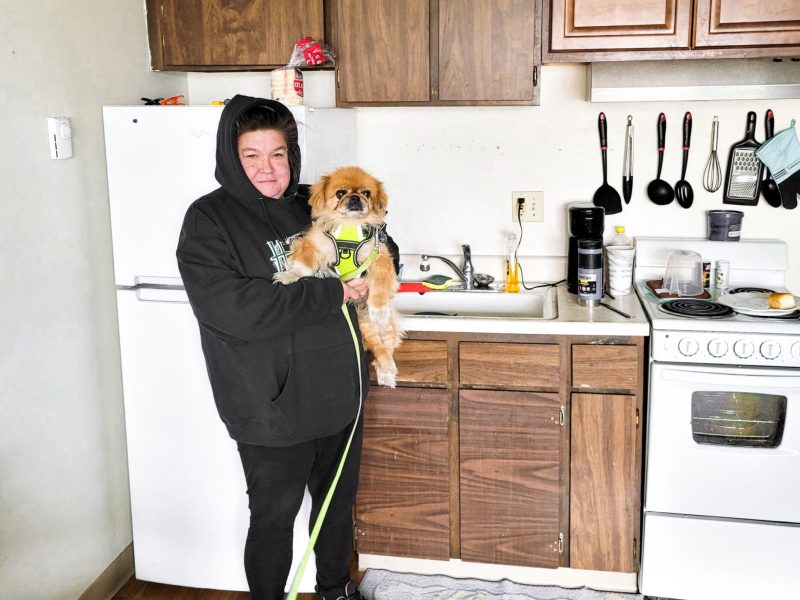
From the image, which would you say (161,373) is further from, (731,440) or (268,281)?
(731,440)

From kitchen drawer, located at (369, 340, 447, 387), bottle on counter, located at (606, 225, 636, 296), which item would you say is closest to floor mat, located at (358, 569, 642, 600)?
kitchen drawer, located at (369, 340, 447, 387)

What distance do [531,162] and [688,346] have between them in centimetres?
98

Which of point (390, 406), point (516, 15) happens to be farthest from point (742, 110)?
point (390, 406)

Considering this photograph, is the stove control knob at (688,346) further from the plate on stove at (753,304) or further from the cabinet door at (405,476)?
the cabinet door at (405,476)

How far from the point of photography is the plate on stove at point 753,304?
7.65 feet

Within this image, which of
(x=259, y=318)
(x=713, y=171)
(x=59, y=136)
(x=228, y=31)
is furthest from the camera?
(x=713, y=171)

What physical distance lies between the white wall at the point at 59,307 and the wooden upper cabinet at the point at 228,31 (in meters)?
0.09

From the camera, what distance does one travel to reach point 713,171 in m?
2.79

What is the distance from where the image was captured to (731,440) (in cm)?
233

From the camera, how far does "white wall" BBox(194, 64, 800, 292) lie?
2.79m

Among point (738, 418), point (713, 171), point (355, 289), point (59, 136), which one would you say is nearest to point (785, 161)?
point (713, 171)

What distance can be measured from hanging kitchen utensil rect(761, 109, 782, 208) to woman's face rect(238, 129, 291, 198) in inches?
69.6

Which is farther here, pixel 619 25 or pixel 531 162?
pixel 531 162

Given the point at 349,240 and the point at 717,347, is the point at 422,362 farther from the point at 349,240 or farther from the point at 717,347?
the point at 717,347
